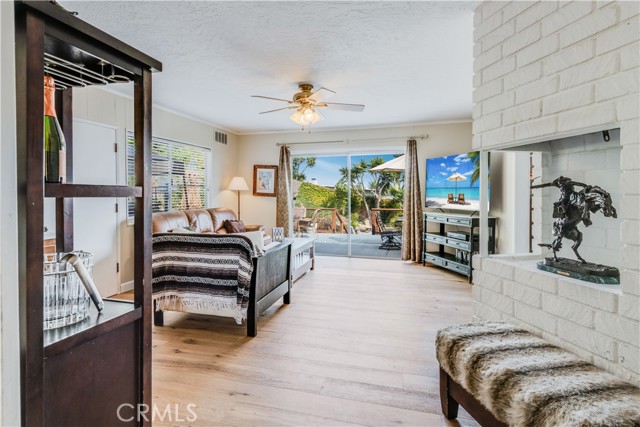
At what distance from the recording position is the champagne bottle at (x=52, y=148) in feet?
2.54

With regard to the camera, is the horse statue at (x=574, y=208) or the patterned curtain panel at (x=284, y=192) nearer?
the horse statue at (x=574, y=208)

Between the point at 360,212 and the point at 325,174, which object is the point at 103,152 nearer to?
the point at 325,174

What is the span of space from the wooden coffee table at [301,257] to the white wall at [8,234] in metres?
3.68

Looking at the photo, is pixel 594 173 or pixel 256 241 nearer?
pixel 594 173

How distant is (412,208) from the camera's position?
593 cm

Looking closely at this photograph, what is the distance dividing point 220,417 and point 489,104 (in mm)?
2304

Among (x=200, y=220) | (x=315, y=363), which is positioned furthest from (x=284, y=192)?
(x=315, y=363)

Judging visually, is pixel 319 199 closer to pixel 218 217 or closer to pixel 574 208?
pixel 218 217

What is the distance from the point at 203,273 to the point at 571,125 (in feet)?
8.46

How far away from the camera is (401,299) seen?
380 centimetres

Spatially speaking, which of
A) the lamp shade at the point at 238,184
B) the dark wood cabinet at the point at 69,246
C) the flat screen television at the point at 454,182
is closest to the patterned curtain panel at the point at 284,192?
the lamp shade at the point at 238,184

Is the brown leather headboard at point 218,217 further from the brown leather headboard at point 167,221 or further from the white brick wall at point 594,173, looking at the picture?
the white brick wall at point 594,173

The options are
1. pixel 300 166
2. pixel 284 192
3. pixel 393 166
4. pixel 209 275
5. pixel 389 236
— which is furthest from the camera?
pixel 300 166

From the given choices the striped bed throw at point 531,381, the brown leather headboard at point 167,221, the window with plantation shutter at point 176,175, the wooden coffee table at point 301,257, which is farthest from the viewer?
the window with plantation shutter at point 176,175
